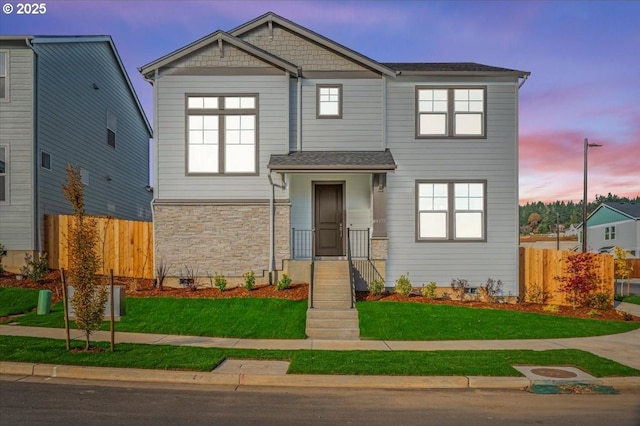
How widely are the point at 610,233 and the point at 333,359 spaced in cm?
4928

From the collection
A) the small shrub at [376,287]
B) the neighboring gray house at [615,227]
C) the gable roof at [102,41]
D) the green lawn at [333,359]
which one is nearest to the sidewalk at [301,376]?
the green lawn at [333,359]

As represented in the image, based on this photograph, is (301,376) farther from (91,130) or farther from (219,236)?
(91,130)

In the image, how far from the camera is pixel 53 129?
1755 centimetres

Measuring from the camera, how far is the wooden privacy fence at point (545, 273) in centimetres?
1545

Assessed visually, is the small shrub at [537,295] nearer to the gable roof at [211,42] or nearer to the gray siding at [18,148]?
the gable roof at [211,42]

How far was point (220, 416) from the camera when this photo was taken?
6.13m

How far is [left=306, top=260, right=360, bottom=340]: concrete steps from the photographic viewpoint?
11281mm

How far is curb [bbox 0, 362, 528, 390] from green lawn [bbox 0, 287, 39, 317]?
5611 mm

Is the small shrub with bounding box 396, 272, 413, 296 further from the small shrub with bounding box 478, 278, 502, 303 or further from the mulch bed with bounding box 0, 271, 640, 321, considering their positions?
the small shrub with bounding box 478, 278, 502, 303

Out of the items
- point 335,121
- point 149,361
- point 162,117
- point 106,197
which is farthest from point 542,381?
point 106,197

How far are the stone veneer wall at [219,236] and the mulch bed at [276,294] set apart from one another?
79 cm

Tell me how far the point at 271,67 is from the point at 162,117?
3.85 meters

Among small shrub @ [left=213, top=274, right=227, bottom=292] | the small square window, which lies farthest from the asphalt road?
the small square window

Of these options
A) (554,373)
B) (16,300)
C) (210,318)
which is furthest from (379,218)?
(16,300)
